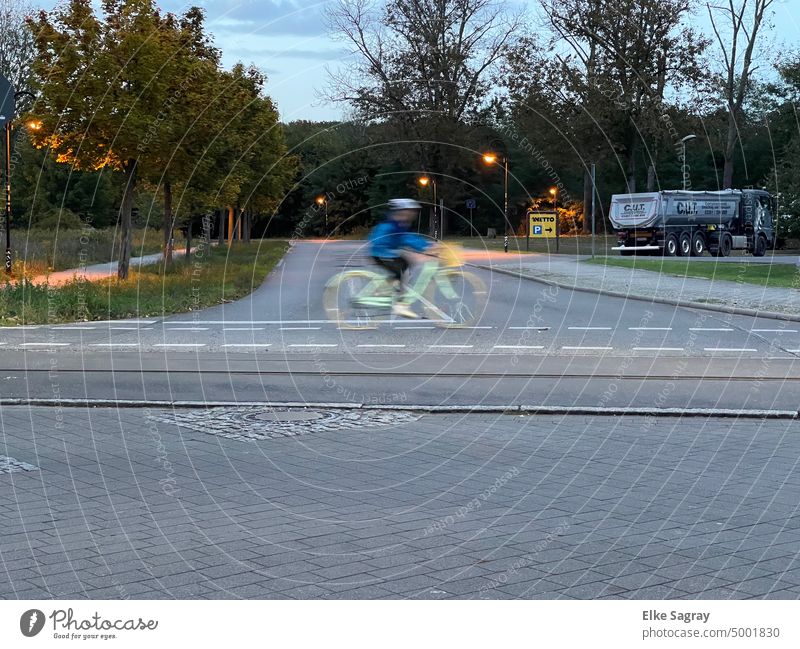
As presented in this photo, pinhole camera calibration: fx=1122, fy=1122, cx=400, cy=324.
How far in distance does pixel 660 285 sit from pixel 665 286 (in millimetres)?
382

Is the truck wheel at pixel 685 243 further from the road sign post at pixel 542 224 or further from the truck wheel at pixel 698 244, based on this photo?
the road sign post at pixel 542 224

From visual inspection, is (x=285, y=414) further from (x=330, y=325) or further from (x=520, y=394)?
(x=330, y=325)

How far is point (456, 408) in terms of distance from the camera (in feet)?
37.2

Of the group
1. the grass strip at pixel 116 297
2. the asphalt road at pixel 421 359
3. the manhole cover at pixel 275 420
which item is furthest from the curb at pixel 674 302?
the manhole cover at pixel 275 420

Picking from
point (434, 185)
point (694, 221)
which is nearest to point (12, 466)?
point (434, 185)

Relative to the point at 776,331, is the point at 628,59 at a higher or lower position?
higher

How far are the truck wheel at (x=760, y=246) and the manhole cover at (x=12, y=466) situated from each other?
51.4 metres

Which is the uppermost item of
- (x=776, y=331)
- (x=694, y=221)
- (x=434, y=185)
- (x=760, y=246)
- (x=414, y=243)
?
(x=434, y=185)

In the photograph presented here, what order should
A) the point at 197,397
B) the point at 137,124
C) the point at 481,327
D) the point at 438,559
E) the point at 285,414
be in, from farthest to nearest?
the point at 137,124
the point at 481,327
the point at 197,397
the point at 285,414
the point at 438,559

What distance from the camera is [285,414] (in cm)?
1125

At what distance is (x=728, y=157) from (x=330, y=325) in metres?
39.4

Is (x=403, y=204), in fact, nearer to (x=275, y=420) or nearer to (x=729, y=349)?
(x=275, y=420)

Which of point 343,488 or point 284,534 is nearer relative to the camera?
point 284,534

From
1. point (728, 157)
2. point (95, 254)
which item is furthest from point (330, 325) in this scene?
point (728, 157)
